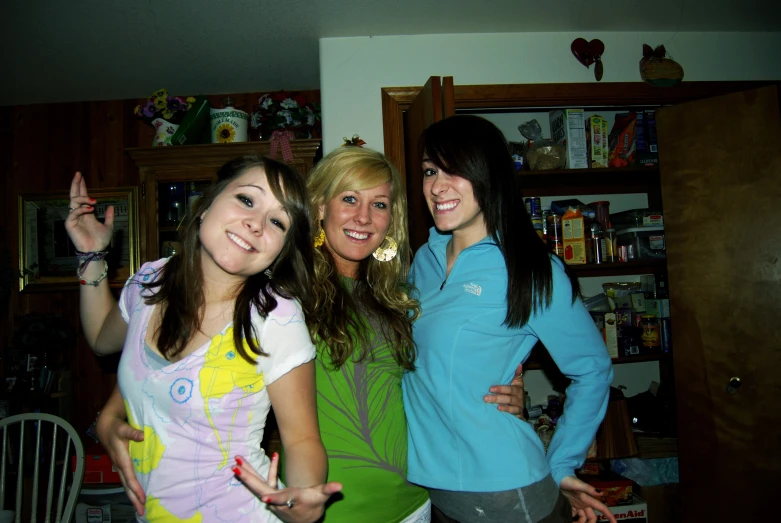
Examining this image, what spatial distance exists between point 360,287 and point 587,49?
7.21 ft

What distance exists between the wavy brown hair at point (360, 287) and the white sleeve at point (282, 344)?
0.72 ft

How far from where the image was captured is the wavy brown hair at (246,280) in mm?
1020

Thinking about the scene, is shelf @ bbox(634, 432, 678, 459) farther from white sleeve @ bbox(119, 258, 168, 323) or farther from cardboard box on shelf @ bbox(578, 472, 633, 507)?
white sleeve @ bbox(119, 258, 168, 323)

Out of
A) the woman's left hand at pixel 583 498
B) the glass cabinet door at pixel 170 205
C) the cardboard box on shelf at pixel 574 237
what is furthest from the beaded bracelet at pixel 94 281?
the cardboard box on shelf at pixel 574 237

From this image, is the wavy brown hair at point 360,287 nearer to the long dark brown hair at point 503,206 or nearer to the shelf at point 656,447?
the long dark brown hair at point 503,206

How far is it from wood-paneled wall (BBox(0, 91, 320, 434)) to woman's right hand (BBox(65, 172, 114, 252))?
92.7 inches

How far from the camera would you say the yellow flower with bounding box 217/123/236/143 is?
288 centimetres

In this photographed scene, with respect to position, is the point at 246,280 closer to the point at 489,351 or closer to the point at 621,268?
the point at 489,351

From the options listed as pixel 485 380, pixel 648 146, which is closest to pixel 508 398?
pixel 485 380

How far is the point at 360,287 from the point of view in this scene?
1.47m

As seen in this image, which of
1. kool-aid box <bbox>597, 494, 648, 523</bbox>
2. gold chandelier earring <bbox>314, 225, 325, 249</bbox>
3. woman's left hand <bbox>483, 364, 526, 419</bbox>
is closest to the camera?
woman's left hand <bbox>483, 364, 526, 419</bbox>

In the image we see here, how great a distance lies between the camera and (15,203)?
10.8 ft

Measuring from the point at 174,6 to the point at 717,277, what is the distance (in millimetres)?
2949

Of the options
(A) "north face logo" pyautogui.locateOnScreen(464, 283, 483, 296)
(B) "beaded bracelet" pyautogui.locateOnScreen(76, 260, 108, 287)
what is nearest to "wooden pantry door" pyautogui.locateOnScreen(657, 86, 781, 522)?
(A) "north face logo" pyautogui.locateOnScreen(464, 283, 483, 296)
